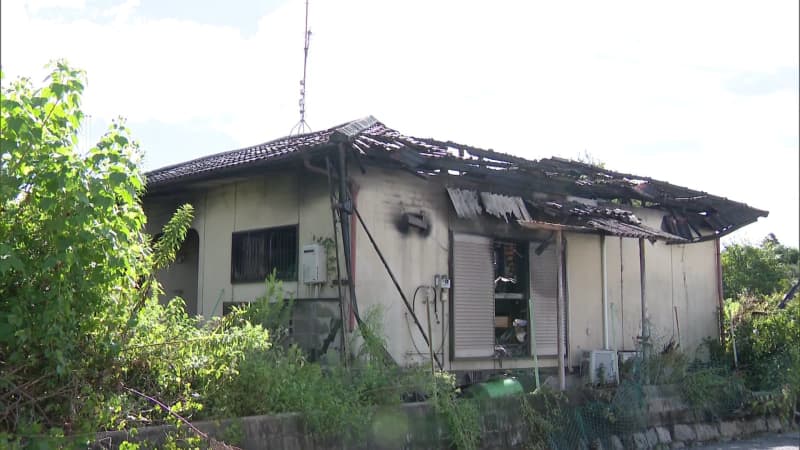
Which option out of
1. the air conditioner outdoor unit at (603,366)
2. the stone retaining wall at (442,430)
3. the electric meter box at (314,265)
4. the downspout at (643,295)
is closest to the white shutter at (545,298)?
the air conditioner outdoor unit at (603,366)

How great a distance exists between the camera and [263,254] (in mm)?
10977

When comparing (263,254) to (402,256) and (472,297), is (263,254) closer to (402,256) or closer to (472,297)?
(402,256)

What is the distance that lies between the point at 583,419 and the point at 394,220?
3647 mm

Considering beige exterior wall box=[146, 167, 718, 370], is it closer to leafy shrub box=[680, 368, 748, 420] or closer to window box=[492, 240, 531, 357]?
window box=[492, 240, 531, 357]

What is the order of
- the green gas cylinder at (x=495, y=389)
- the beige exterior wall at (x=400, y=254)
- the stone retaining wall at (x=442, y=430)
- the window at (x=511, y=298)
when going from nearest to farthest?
the stone retaining wall at (x=442, y=430) < the green gas cylinder at (x=495, y=389) < the beige exterior wall at (x=400, y=254) < the window at (x=511, y=298)

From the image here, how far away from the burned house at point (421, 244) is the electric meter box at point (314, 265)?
2 centimetres

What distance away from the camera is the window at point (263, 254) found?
34.8 feet

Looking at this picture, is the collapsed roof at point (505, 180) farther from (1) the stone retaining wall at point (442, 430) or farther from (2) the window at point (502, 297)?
(1) the stone retaining wall at point (442, 430)

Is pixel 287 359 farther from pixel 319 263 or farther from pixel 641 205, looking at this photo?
pixel 641 205

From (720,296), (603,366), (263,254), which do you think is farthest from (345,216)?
(720,296)

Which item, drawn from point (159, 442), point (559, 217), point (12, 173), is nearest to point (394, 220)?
point (559, 217)

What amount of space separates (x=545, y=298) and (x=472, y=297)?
1.54m

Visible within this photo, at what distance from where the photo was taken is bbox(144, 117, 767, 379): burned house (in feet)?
32.5

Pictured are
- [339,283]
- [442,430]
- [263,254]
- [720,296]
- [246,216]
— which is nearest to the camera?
[442,430]
